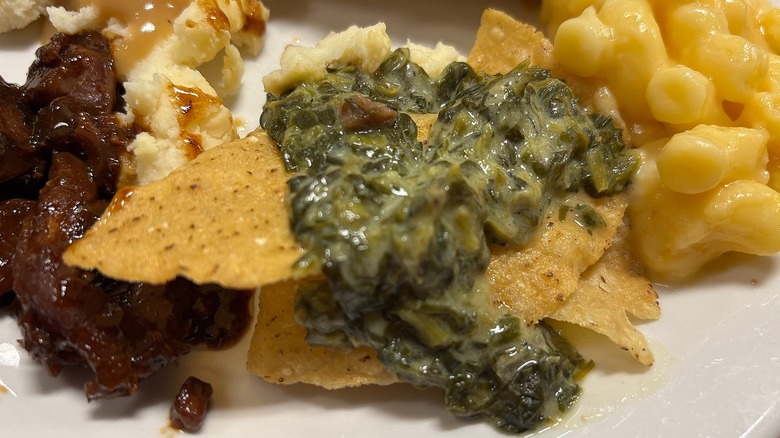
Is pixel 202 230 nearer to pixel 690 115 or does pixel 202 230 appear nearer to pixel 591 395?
pixel 591 395

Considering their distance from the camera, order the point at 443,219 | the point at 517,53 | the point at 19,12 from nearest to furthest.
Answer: the point at 443,219 → the point at 517,53 → the point at 19,12

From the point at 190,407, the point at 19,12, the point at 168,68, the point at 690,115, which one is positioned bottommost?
the point at 190,407

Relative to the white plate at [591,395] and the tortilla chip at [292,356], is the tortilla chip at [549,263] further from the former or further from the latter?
the tortilla chip at [292,356]

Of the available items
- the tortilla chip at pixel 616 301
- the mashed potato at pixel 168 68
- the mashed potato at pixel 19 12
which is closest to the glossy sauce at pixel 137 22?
the mashed potato at pixel 168 68

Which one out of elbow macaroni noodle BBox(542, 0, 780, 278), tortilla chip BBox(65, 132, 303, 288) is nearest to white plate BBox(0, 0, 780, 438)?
elbow macaroni noodle BBox(542, 0, 780, 278)

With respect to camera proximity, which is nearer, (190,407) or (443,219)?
(443,219)

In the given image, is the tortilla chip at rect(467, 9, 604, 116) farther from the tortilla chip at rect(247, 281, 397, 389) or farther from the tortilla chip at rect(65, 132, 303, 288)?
the tortilla chip at rect(247, 281, 397, 389)

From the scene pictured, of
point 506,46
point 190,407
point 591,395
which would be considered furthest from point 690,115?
point 190,407
